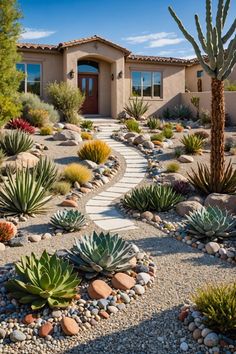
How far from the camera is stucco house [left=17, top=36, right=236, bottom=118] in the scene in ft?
78.0

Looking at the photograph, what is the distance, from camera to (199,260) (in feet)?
22.4

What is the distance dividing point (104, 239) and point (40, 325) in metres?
1.86

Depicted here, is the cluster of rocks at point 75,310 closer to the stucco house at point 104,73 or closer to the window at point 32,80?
the window at point 32,80

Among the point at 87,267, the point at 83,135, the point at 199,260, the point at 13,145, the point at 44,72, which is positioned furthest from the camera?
the point at 44,72

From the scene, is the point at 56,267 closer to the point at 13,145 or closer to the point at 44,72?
the point at 13,145

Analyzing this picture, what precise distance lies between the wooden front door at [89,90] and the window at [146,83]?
266cm

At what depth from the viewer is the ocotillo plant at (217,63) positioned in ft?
32.6

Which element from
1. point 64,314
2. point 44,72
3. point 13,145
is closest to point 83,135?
point 13,145

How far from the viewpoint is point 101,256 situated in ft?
19.4

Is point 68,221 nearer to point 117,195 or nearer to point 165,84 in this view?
point 117,195

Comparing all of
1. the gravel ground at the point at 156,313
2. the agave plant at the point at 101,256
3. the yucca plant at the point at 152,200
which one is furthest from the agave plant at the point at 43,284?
the yucca plant at the point at 152,200

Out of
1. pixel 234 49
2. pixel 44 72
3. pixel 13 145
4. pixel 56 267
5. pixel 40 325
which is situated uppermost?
pixel 44 72

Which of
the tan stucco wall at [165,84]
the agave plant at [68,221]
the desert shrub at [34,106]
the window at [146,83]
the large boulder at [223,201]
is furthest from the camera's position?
the window at [146,83]

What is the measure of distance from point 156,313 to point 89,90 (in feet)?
73.7
